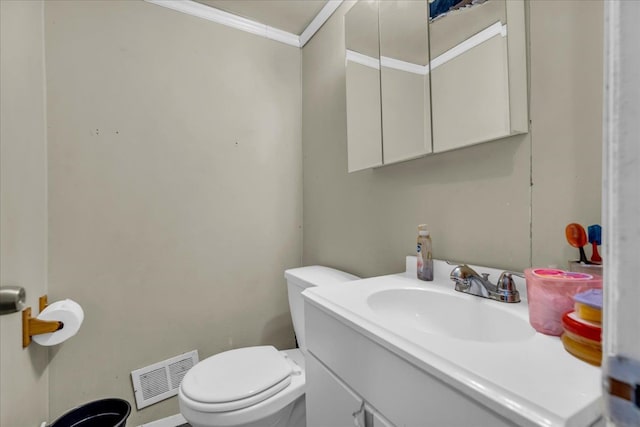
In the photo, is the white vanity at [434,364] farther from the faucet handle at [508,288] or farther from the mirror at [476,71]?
the mirror at [476,71]

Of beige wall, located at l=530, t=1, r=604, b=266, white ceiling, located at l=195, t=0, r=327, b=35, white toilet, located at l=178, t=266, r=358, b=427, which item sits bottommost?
white toilet, located at l=178, t=266, r=358, b=427

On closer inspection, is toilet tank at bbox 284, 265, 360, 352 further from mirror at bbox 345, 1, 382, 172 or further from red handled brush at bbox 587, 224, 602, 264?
red handled brush at bbox 587, 224, 602, 264

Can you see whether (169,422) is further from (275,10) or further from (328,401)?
(275,10)

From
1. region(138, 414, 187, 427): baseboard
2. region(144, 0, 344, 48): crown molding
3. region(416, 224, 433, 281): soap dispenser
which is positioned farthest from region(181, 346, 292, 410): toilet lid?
region(144, 0, 344, 48): crown molding

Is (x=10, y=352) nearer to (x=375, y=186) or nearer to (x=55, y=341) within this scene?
(x=55, y=341)

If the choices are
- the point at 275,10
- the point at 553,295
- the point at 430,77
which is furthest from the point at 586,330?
the point at 275,10

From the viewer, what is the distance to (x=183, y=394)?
1037 millimetres

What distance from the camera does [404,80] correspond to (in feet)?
3.77

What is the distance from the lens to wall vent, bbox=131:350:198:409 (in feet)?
4.62

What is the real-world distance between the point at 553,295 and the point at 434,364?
31cm

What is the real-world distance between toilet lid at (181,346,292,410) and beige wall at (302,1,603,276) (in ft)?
1.87

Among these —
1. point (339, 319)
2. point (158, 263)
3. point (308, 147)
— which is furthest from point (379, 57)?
point (158, 263)

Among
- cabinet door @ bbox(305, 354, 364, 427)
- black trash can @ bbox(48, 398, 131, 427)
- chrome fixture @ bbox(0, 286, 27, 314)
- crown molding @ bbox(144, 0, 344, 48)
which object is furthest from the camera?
crown molding @ bbox(144, 0, 344, 48)

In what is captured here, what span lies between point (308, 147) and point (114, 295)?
1.30m
